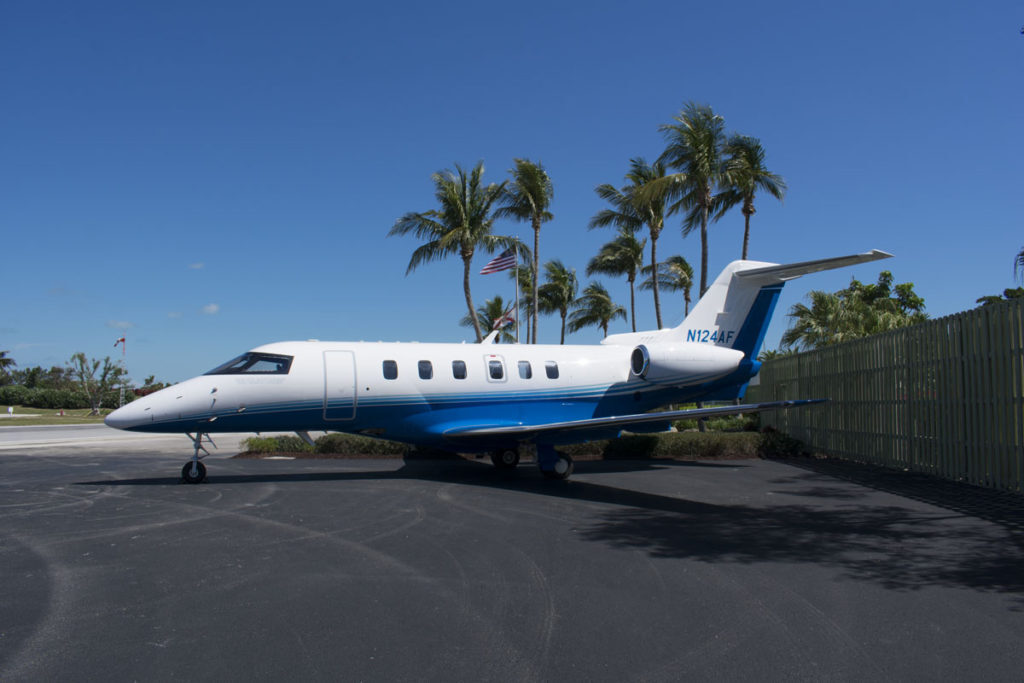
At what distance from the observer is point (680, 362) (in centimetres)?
1580

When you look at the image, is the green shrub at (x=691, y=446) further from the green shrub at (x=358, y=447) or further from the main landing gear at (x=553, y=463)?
the green shrub at (x=358, y=447)

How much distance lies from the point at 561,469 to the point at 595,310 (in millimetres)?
40456

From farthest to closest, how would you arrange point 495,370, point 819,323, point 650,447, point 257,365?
point 819,323, point 650,447, point 495,370, point 257,365

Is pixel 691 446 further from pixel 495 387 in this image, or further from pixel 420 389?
pixel 420 389

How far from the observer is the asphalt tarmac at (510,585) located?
14.4 feet

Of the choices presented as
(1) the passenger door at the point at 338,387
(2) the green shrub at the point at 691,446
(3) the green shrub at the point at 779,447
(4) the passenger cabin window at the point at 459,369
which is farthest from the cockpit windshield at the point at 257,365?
(3) the green shrub at the point at 779,447

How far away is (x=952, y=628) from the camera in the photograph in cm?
494

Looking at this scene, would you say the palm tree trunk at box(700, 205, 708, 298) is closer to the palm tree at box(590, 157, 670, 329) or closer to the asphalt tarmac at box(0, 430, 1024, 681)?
the palm tree at box(590, 157, 670, 329)

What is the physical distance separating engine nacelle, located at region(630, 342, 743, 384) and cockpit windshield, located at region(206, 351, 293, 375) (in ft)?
25.7

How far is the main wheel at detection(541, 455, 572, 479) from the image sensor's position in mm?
13500

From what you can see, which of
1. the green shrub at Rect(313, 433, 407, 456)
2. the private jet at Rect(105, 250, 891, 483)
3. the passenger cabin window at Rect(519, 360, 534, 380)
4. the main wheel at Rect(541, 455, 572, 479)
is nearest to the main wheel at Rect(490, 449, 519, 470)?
the private jet at Rect(105, 250, 891, 483)

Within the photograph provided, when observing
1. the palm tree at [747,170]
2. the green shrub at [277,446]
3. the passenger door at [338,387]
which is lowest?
the green shrub at [277,446]

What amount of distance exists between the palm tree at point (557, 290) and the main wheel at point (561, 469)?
1348 inches

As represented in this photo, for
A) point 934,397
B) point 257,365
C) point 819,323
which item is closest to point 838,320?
point 819,323
